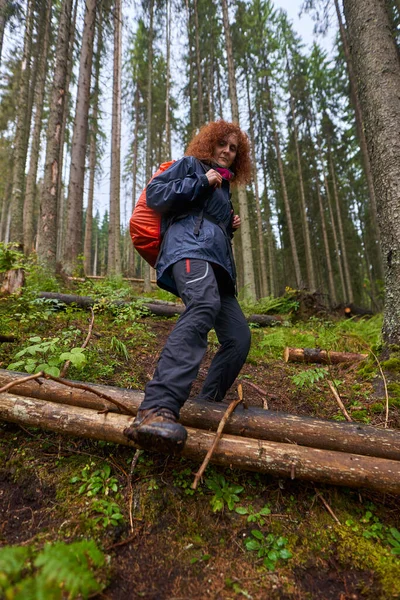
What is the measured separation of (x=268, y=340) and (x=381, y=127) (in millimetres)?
3283

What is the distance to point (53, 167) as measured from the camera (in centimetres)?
779

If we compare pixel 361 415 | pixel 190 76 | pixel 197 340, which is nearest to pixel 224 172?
pixel 197 340

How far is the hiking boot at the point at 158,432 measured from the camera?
1.70 meters

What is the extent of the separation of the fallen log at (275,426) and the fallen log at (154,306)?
3242 millimetres

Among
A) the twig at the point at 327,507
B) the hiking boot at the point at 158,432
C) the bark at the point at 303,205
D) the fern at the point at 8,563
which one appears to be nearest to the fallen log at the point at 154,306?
the hiking boot at the point at 158,432

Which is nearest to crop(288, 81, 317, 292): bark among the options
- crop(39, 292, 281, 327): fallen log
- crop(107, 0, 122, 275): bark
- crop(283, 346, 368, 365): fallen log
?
crop(107, 0, 122, 275): bark

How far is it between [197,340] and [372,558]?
5.01ft

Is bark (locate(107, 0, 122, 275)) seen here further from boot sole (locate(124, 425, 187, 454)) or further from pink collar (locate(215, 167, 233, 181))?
boot sole (locate(124, 425, 187, 454))

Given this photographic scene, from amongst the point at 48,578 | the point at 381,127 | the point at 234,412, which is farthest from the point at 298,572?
the point at 381,127

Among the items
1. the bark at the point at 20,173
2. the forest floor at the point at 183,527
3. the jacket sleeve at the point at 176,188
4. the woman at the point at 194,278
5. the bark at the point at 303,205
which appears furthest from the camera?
the bark at the point at 303,205

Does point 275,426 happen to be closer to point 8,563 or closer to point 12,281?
point 8,563

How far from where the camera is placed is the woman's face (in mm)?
2980

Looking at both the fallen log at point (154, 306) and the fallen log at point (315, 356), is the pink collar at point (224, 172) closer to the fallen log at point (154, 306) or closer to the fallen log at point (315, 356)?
the fallen log at point (315, 356)

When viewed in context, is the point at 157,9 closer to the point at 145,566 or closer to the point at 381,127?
the point at 381,127
